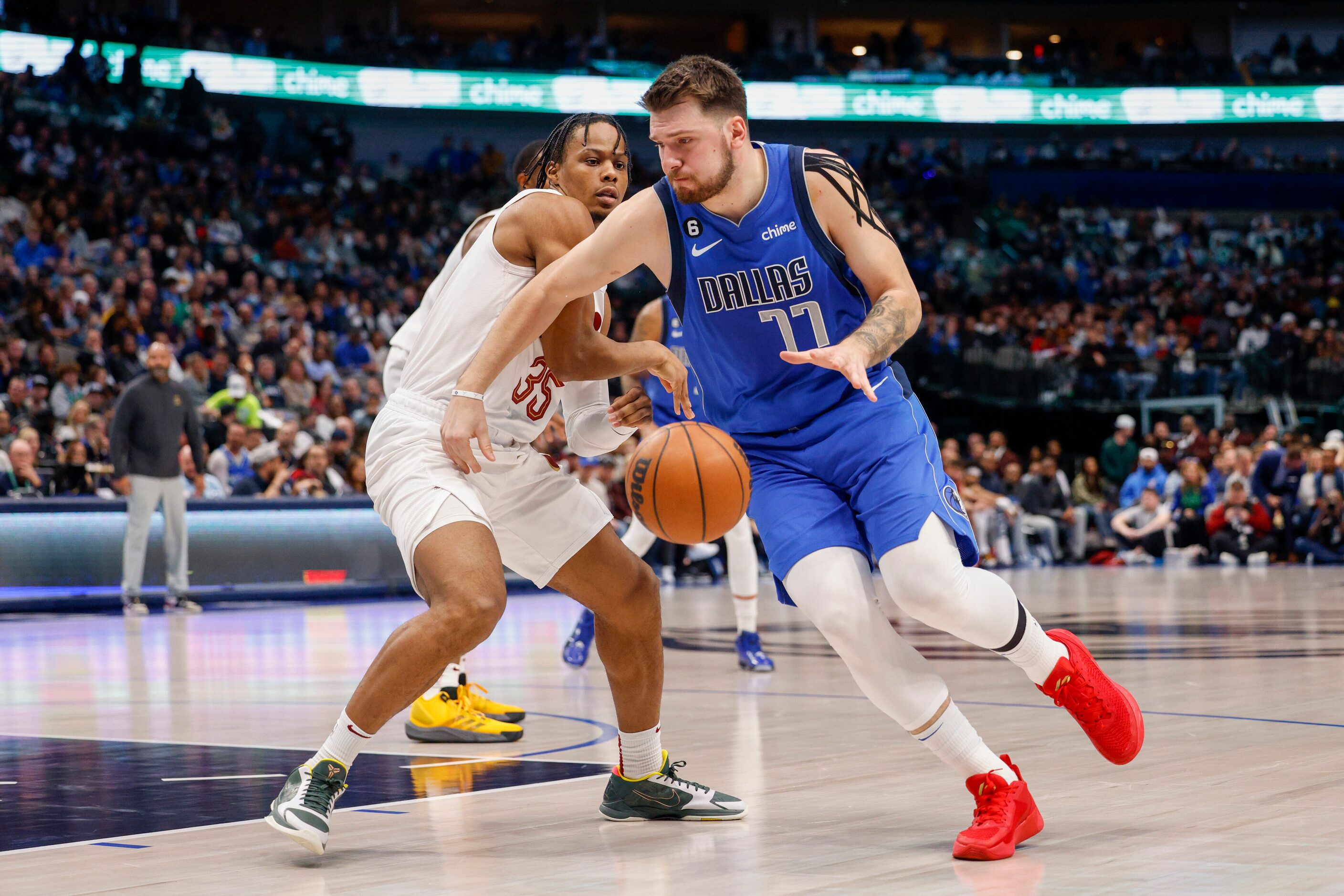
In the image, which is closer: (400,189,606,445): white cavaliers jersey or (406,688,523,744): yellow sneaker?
(400,189,606,445): white cavaliers jersey

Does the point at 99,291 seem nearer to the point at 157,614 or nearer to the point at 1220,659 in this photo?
the point at 157,614

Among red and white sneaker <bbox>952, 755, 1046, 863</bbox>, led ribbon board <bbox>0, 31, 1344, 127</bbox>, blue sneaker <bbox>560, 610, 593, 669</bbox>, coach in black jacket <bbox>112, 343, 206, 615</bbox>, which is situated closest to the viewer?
red and white sneaker <bbox>952, 755, 1046, 863</bbox>

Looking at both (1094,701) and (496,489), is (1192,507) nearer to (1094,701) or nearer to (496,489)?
(1094,701)

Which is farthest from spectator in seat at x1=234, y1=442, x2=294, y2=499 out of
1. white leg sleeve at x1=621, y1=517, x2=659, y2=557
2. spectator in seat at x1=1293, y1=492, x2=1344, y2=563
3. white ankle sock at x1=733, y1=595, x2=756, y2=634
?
spectator in seat at x1=1293, y1=492, x2=1344, y2=563

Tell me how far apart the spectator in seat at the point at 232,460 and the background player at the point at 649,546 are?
7.27 m

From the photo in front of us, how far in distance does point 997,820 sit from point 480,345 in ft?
6.38

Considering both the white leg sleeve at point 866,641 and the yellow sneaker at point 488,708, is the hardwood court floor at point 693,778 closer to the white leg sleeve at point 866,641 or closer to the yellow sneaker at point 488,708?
the yellow sneaker at point 488,708

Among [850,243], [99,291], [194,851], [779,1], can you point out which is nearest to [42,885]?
[194,851]

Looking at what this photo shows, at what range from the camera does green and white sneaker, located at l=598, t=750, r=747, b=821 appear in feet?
14.4

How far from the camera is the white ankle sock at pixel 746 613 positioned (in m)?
8.35

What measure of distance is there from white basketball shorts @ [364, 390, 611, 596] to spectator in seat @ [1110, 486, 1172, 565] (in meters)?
16.3

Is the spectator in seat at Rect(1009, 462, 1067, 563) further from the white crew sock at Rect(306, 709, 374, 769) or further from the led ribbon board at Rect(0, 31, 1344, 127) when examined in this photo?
the white crew sock at Rect(306, 709, 374, 769)

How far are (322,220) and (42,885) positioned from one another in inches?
842

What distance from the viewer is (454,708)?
6117 millimetres
